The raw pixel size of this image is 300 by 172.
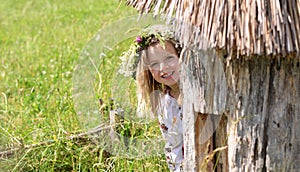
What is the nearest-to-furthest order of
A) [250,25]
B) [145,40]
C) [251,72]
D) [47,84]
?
[250,25]
[251,72]
[145,40]
[47,84]

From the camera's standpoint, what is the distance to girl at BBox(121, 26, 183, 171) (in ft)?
11.2

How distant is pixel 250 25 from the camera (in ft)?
7.54

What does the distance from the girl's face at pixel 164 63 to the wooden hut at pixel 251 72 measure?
779 millimetres

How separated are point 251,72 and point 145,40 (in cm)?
116

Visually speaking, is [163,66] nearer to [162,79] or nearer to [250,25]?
[162,79]

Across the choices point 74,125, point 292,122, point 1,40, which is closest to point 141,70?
point 74,125

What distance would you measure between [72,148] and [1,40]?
15.6ft

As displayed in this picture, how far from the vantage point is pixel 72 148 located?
384cm

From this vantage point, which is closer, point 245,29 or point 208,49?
point 245,29

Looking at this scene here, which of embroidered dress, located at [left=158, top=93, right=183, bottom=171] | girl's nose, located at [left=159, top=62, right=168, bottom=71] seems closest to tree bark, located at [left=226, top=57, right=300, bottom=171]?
girl's nose, located at [left=159, top=62, right=168, bottom=71]

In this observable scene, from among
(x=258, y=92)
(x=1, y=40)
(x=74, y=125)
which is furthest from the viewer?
(x=1, y=40)

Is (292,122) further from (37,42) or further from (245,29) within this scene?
(37,42)

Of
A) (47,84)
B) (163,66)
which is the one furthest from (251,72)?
(47,84)

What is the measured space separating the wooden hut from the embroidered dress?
39.8 inches
